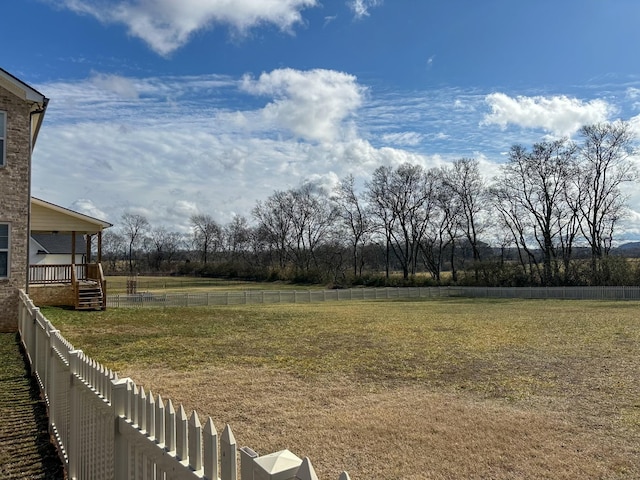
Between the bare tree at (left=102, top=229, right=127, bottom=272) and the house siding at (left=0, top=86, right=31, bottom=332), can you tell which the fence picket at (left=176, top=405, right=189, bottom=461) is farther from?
the bare tree at (left=102, top=229, right=127, bottom=272)

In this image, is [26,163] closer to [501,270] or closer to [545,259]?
[501,270]

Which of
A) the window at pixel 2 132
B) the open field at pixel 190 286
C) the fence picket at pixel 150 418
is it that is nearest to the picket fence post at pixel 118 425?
the fence picket at pixel 150 418

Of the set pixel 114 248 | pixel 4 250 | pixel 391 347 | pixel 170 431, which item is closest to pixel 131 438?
pixel 170 431

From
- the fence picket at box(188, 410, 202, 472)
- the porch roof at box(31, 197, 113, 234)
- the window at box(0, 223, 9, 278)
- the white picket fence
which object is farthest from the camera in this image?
the porch roof at box(31, 197, 113, 234)

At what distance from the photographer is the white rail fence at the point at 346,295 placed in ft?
89.1

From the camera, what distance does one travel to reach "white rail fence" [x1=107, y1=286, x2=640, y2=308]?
27.2 meters

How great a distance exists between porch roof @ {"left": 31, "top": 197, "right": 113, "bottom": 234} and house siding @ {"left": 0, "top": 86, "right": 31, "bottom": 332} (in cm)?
432

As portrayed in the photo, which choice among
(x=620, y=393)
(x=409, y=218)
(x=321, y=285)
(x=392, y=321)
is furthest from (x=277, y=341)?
(x=409, y=218)

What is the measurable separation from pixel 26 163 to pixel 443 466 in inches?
543

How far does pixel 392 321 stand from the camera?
754 inches

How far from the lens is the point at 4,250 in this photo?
44.8 ft

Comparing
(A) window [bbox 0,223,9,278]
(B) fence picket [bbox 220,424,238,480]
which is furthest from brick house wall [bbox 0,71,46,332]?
(B) fence picket [bbox 220,424,238,480]

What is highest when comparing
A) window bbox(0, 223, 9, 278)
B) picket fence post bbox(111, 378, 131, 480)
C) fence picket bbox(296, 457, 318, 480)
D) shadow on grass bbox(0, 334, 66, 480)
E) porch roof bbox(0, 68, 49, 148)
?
porch roof bbox(0, 68, 49, 148)

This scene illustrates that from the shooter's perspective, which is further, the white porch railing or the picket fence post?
the white porch railing
